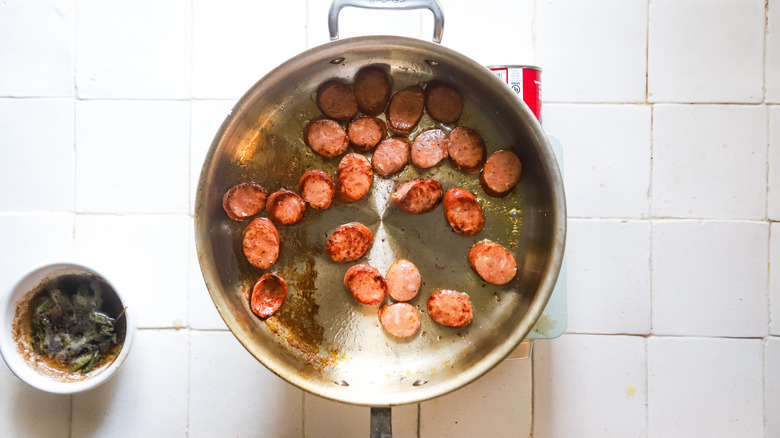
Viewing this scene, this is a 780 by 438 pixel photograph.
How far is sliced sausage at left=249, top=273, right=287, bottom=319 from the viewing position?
0.88m

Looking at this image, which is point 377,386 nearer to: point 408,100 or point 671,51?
Result: point 408,100

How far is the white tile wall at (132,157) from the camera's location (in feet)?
3.29

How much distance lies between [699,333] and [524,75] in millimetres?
640

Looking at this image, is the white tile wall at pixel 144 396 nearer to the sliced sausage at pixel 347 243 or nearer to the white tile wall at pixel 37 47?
the sliced sausage at pixel 347 243

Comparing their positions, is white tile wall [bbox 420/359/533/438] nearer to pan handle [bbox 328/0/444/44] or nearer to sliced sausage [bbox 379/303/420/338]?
sliced sausage [bbox 379/303/420/338]

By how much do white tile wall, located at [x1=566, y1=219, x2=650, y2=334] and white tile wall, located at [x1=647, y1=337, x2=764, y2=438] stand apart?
0.26ft

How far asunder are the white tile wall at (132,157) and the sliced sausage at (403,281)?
45 cm

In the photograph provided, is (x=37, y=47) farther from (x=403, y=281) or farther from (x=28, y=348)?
(x=403, y=281)

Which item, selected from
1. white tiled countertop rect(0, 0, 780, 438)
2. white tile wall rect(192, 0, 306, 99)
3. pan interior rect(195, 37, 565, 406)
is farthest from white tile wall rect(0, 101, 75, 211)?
pan interior rect(195, 37, 565, 406)

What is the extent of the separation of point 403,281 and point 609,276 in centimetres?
44

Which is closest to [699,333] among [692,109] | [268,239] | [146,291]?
[692,109]

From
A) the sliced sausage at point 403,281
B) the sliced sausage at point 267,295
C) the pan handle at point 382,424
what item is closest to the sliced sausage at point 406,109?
the sliced sausage at point 403,281

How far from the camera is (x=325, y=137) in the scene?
898 mm

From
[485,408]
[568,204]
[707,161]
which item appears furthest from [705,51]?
[485,408]
